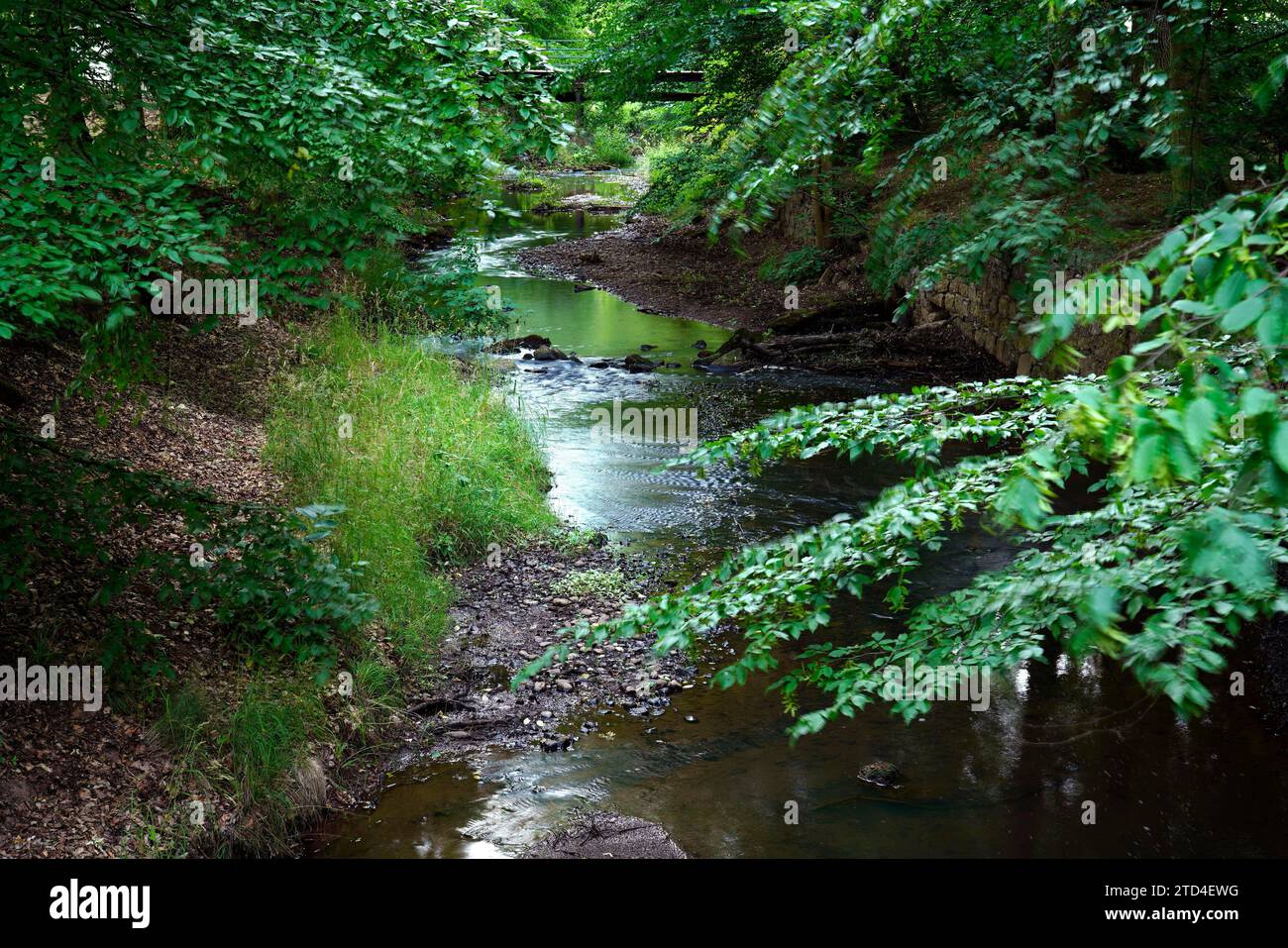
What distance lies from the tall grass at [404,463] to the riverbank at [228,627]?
0.02 m

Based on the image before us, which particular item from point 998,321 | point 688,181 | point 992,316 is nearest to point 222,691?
point 998,321

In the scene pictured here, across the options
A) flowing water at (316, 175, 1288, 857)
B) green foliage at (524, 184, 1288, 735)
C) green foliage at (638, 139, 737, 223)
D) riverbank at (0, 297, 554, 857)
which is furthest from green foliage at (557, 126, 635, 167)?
green foliage at (524, 184, 1288, 735)

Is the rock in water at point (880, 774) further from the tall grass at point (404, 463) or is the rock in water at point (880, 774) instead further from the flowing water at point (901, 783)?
the tall grass at point (404, 463)

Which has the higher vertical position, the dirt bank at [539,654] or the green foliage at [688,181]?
the green foliage at [688,181]

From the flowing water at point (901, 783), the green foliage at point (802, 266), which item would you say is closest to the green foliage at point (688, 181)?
the green foliage at point (802, 266)

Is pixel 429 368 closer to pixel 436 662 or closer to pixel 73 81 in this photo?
pixel 436 662

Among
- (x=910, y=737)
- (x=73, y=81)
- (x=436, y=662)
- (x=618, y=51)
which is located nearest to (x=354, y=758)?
(x=436, y=662)

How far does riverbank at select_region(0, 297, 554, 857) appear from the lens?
A: 4770 mm

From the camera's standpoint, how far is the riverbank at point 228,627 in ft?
15.6

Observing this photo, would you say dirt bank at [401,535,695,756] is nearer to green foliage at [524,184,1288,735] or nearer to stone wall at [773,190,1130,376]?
green foliage at [524,184,1288,735]

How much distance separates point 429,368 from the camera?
1106 cm

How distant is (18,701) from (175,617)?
1.12m

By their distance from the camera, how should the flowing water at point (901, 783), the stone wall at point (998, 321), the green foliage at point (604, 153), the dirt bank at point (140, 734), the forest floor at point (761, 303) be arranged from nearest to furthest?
the dirt bank at point (140, 734), the flowing water at point (901, 783), the stone wall at point (998, 321), the forest floor at point (761, 303), the green foliage at point (604, 153)

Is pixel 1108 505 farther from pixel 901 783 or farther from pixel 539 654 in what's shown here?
pixel 539 654
